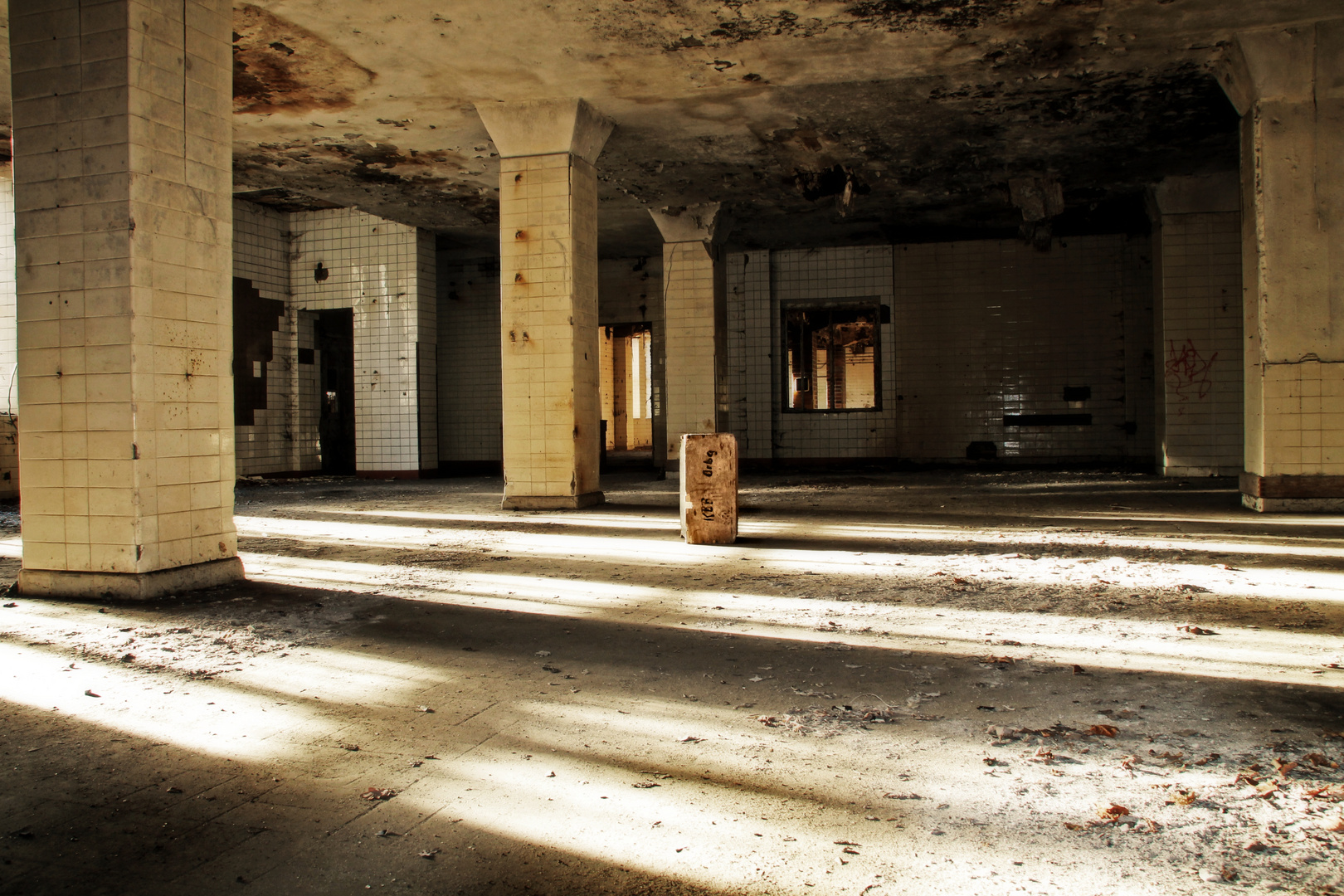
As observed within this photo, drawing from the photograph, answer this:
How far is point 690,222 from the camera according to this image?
10.9 meters

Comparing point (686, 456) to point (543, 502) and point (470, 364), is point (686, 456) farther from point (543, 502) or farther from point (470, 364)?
point (470, 364)

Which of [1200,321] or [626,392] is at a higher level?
[1200,321]

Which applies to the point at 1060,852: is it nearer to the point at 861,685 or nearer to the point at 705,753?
the point at 705,753

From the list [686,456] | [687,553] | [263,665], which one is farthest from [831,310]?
[263,665]

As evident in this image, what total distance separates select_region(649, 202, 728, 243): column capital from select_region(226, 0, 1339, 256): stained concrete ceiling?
243mm

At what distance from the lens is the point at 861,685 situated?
241cm

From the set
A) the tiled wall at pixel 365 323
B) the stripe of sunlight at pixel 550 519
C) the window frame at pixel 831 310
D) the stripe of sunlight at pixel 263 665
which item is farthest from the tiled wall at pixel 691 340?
the stripe of sunlight at pixel 263 665

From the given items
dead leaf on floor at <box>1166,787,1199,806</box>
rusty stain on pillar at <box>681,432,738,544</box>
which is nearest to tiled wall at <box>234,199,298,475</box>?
rusty stain on pillar at <box>681,432,738,544</box>

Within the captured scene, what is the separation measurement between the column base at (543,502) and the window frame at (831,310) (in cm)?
652

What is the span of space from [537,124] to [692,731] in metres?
6.42

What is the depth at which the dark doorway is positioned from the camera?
39.4 ft

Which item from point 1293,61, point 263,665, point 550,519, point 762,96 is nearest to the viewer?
point 263,665

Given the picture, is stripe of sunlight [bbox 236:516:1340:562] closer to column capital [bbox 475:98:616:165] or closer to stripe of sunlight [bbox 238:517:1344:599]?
stripe of sunlight [bbox 238:517:1344:599]

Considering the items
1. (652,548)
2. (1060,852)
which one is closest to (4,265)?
(652,548)
